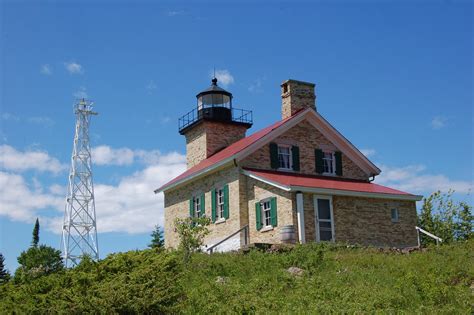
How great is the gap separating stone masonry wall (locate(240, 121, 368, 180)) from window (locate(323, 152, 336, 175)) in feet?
1.04

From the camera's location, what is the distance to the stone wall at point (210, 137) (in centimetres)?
2864

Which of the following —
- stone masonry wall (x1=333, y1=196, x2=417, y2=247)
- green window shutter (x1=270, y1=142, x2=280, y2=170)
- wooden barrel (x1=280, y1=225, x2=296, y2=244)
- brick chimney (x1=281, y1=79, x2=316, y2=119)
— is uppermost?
brick chimney (x1=281, y1=79, x2=316, y2=119)

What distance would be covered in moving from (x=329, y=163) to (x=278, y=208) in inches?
206

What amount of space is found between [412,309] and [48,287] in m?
6.82

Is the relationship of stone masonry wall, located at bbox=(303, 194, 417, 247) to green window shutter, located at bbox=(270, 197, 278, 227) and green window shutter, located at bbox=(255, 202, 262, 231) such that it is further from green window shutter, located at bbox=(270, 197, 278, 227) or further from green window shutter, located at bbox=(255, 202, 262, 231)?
green window shutter, located at bbox=(255, 202, 262, 231)

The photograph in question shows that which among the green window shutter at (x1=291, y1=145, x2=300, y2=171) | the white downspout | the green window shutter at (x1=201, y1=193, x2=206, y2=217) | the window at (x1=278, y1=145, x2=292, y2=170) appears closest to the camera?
the white downspout

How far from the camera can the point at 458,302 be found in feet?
34.6

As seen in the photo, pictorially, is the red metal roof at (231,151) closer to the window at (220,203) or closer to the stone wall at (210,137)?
the stone wall at (210,137)

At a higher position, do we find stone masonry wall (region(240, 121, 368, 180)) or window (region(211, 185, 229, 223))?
stone masonry wall (region(240, 121, 368, 180))

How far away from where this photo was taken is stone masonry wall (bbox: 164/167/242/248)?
22891 millimetres

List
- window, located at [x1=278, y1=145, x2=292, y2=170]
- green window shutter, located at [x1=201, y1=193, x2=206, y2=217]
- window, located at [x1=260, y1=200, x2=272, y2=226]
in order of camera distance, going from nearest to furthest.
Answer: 1. window, located at [x1=260, y1=200, x2=272, y2=226]
2. window, located at [x1=278, y1=145, x2=292, y2=170]
3. green window shutter, located at [x1=201, y1=193, x2=206, y2=217]

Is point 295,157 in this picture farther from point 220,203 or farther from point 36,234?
point 36,234

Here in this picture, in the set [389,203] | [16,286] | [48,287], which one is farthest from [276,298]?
[389,203]

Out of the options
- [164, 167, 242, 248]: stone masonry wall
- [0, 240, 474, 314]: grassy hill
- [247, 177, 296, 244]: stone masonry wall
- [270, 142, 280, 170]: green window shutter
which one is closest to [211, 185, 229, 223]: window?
[164, 167, 242, 248]: stone masonry wall
